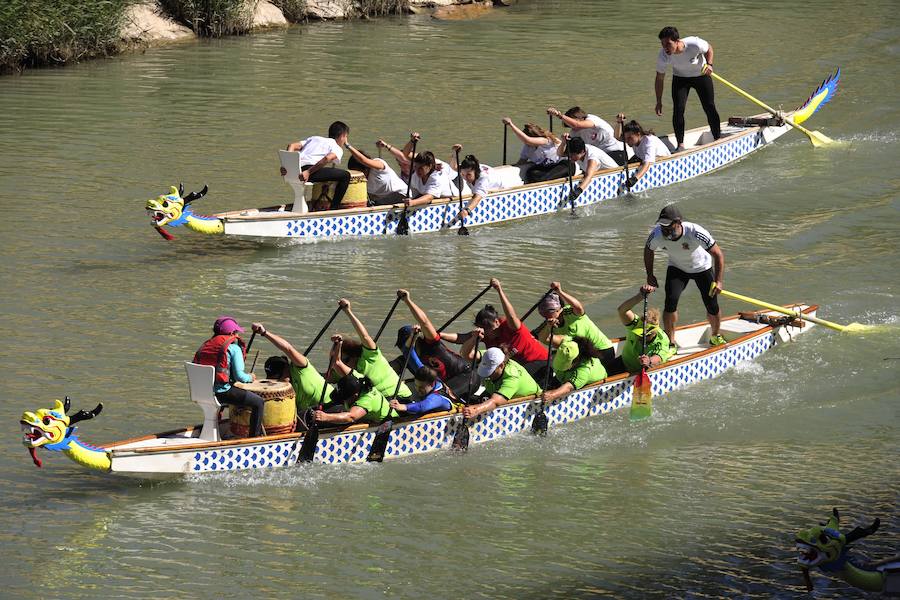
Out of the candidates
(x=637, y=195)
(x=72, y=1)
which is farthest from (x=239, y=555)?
(x=72, y=1)

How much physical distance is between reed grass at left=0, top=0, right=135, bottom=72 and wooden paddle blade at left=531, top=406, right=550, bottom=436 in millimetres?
18416

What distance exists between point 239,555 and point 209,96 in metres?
17.8

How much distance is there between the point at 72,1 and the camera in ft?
98.2

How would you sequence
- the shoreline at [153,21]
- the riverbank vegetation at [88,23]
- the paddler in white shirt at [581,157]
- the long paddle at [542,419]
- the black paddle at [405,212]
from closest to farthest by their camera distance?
the long paddle at [542,419] → the black paddle at [405,212] → the paddler in white shirt at [581,157] → the riverbank vegetation at [88,23] → the shoreline at [153,21]

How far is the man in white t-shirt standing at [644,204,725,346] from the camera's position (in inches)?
627

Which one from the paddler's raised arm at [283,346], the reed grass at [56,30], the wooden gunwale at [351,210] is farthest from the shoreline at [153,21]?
the paddler's raised arm at [283,346]

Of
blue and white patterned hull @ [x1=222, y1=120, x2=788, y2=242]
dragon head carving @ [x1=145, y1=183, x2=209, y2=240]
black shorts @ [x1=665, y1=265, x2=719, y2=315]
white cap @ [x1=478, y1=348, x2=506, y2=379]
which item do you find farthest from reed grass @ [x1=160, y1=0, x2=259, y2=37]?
white cap @ [x1=478, y1=348, x2=506, y2=379]

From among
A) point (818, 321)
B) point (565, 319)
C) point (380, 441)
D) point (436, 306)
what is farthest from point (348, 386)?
point (818, 321)

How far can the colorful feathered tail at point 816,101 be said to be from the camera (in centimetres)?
2625

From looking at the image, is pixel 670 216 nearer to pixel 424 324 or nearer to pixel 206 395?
pixel 424 324

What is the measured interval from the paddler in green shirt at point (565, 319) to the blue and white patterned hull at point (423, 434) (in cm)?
56

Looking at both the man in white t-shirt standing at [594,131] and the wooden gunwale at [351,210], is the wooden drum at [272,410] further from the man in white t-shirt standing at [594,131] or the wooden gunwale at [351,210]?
the man in white t-shirt standing at [594,131]

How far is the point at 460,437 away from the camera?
14133mm

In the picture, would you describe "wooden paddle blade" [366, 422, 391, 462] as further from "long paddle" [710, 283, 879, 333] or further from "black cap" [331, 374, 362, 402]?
"long paddle" [710, 283, 879, 333]
